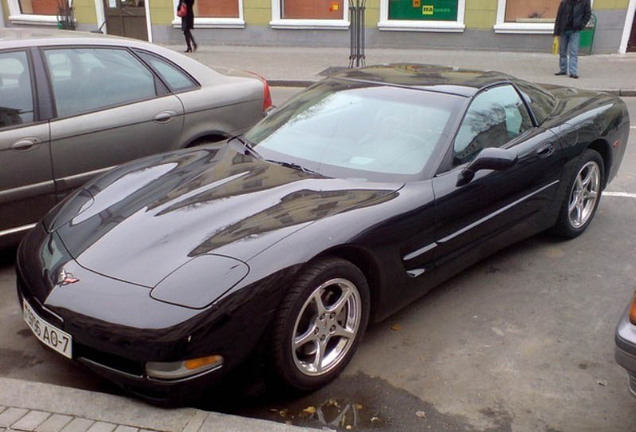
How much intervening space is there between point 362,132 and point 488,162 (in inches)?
30.9

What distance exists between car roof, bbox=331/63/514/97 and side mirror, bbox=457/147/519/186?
0.54 m

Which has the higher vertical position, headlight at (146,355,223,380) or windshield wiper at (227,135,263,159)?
windshield wiper at (227,135,263,159)

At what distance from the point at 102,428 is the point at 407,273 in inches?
68.3

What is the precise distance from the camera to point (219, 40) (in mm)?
16688

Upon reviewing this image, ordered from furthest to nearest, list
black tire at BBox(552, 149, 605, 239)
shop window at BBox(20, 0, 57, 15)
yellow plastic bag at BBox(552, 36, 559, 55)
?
shop window at BBox(20, 0, 57, 15), yellow plastic bag at BBox(552, 36, 559, 55), black tire at BBox(552, 149, 605, 239)

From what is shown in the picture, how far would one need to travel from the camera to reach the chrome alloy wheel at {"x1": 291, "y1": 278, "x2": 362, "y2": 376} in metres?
3.08

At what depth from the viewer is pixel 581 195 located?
5.03m

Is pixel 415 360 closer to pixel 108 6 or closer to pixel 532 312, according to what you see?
pixel 532 312

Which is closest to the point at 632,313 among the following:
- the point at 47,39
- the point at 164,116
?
the point at 164,116

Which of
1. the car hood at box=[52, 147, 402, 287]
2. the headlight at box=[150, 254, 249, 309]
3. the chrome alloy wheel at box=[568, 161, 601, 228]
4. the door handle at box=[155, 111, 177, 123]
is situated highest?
the door handle at box=[155, 111, 177, 123]

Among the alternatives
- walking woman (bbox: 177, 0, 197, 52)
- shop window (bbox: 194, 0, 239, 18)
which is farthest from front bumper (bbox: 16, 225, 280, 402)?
shop window (bbox: 194, 0, 239, 18)

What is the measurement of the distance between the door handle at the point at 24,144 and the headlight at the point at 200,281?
2029 mm

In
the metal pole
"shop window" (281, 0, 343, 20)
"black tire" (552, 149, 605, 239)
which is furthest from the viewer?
"shop window" (281, 0, 343, 20)

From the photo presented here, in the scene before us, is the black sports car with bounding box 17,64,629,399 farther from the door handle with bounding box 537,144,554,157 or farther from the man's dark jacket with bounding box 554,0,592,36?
the man's dark jacket with bounding box 554,0,592,36
